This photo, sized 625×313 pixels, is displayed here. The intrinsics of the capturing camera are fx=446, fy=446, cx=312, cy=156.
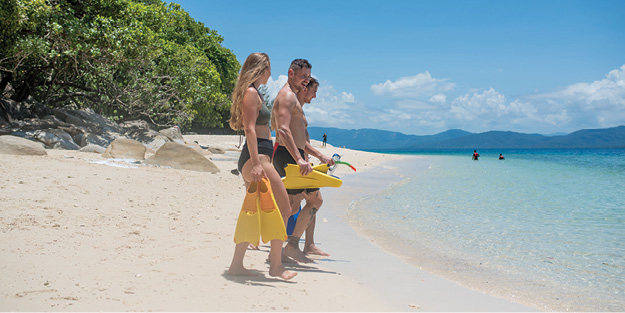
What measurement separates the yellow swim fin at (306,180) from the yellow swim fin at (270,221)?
63cm

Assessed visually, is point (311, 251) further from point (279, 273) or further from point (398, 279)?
point (279, 273)

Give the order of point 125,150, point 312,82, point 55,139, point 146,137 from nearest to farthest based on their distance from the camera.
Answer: point 312,82 → point 125,150 → point 55,139 → point 146,137

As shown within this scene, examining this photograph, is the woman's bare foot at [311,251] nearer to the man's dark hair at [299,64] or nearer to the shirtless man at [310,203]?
the shirtless man at [310,203]

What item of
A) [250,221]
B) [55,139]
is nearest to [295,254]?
[250,221]

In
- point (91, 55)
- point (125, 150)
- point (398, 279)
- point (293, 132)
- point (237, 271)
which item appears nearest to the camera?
point (237, 271)

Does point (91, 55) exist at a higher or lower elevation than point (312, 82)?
higher

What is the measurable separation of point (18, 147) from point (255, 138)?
8.78 meters

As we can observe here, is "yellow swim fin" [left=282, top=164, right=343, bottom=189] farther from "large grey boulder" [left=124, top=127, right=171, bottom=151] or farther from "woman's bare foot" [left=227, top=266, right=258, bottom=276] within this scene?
"large grey boulder" [left=124, top=127, right=171, bottom=151]

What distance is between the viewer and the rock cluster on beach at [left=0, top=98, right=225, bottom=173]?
11753 mm

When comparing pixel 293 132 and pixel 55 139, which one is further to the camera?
pixel 55 139

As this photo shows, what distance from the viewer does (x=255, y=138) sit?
145 inches

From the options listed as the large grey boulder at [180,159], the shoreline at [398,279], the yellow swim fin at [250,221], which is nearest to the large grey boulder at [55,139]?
the large grey boulder at [180,159]

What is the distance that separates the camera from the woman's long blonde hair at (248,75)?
3.82 meters

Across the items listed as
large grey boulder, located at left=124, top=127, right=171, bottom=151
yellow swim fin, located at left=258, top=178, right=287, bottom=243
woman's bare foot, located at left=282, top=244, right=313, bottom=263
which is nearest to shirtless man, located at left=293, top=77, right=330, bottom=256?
woman's bare foot, located at left=282, top=244, right=313, bottom=263
